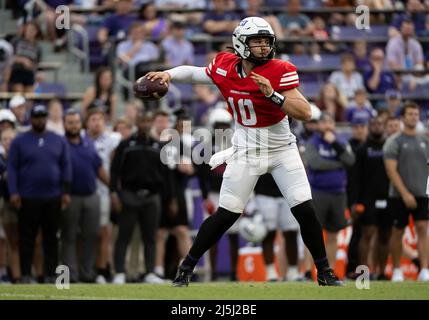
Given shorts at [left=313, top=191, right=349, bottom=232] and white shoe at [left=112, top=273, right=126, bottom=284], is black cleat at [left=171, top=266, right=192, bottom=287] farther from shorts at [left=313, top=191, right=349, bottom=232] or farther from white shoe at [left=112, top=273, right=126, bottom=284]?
shorts at [left=313, top=191, right=349, bottom=232]

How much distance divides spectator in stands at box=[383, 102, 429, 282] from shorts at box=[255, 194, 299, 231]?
1168 millimetres

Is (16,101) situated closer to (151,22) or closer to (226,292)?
(151,22)

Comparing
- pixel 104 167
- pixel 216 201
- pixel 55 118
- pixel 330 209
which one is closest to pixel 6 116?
pixel 55 118

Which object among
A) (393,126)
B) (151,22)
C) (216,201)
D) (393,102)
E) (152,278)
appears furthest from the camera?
(151,22)

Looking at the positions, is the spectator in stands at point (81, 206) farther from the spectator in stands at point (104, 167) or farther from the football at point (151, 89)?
the football at point (151, 89)

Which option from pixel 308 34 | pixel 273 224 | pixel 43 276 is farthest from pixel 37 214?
pixel 308 34

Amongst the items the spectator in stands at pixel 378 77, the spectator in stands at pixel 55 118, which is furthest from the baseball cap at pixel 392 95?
the spectator in stands at pixel 55 118

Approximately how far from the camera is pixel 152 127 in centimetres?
1362

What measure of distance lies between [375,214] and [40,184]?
4.04 metres

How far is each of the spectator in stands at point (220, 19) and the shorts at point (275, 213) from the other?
14.4ft

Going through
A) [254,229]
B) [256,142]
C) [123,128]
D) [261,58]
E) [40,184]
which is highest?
[261,58]

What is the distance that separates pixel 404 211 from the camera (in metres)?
12.4

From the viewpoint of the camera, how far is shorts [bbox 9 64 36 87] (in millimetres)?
14625
